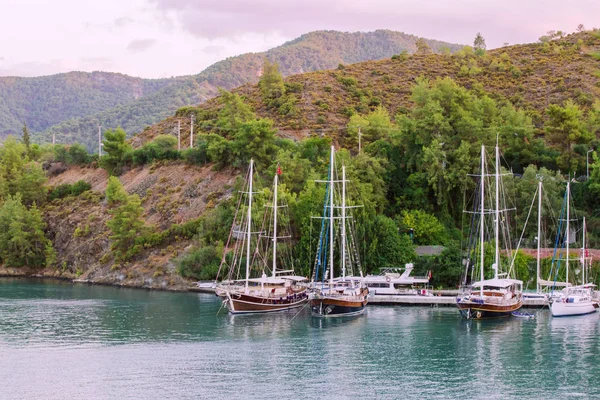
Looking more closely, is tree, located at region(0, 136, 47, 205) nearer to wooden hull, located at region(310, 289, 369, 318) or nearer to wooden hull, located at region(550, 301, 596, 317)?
wooden hull, located at region(310, 289, 369, 318)

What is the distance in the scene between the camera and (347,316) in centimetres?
6197

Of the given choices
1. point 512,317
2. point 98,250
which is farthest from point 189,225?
point 512,317

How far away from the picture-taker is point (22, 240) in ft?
310

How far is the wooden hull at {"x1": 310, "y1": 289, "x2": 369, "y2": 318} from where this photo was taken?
201 ft

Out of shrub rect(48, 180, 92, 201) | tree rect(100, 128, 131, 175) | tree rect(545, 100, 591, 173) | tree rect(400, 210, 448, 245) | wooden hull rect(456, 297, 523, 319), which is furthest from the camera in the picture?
tree rect(100, 128, 131, 175)

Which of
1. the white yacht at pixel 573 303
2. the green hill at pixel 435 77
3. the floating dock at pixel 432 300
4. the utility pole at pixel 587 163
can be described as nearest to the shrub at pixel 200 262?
the floating dock at pixel 432 300

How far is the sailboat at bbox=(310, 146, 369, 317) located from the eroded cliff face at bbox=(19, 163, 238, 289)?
16.1m

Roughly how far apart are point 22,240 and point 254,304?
41702 mm

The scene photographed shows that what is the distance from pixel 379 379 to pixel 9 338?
82.1ft

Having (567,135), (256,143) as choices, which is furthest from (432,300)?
(256,143)

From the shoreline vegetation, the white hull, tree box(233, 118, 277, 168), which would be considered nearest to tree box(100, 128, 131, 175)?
the shoreline vegetation

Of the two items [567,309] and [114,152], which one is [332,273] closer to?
[567,309]

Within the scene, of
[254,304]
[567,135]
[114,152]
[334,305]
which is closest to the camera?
[334,305]

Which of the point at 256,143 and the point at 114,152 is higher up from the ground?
the point at 114,152
